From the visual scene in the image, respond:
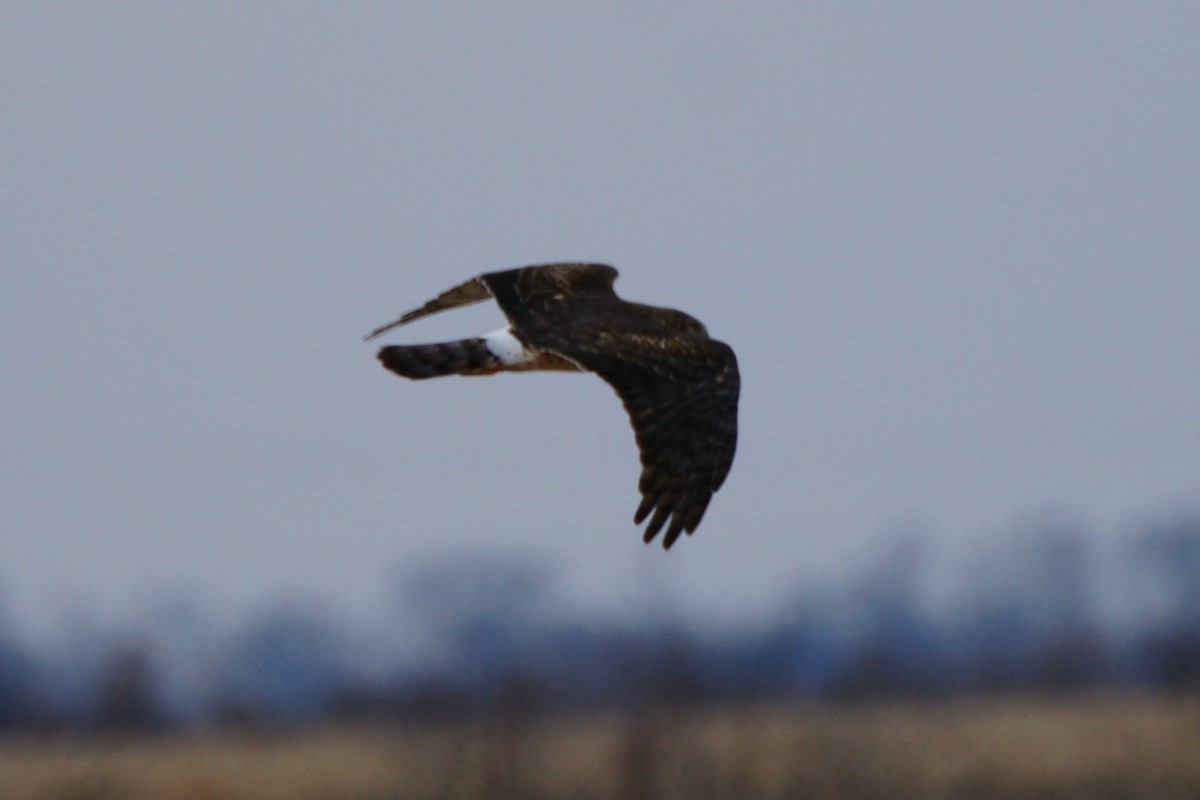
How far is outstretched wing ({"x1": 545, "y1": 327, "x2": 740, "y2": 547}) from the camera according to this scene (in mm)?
7594

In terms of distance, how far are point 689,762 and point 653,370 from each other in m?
7.48

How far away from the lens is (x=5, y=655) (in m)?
49.8

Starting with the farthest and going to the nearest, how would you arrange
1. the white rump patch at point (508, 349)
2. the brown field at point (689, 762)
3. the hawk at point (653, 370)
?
1. the brown field at point (689, 762)
2. the white rump patch at point (508, 349)
3. the hawk at point (653, 370)

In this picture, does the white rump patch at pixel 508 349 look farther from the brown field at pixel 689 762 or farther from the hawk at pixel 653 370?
the brown field at pixel 689 762

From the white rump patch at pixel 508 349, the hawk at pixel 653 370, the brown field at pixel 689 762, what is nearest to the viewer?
the hawk at pixel 653 370

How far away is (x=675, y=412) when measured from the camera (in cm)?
769

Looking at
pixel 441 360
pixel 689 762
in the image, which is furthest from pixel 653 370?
pixel 689 762

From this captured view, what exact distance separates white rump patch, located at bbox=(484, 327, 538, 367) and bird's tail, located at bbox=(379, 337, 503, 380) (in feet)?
0.06

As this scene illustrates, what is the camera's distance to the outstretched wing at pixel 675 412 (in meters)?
7.59

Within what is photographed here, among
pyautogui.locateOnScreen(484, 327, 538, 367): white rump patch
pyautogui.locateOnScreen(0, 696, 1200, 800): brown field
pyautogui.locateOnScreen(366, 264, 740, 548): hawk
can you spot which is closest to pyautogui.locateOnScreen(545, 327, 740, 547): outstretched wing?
pyautogui.locateOnScreen(366, 264, 740, 548): hawk

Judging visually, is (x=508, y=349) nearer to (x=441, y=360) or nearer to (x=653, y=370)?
(x=441, y=360)

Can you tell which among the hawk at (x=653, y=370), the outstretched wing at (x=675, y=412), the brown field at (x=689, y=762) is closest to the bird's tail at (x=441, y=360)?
the hawk at (x=653, y=370)

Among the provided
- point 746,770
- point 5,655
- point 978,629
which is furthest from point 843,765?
point 978,629

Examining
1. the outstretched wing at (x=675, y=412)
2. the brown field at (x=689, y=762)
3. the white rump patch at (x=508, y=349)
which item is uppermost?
the white rump patch at (x=508, y=349)
